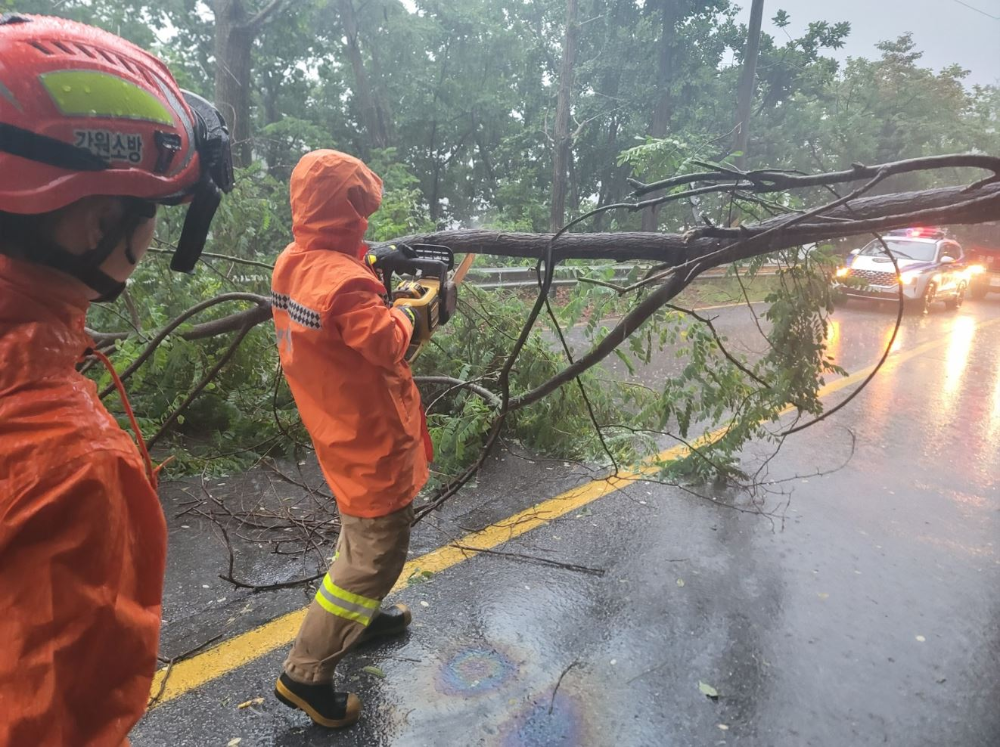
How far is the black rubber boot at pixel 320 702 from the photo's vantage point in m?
2.13

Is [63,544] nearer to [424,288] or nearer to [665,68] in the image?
[424,288]

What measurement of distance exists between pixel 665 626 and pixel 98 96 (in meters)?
2.81

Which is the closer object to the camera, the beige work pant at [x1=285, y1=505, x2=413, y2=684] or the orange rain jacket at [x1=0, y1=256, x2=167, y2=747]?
the orange rain jacket at [x1=0, y1=256, x2=167, y2=747]

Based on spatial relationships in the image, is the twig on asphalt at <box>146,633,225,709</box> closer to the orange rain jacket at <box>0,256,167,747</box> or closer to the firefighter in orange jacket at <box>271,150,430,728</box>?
the firefighter in orange jacket at <box>271,150,430,728</box>

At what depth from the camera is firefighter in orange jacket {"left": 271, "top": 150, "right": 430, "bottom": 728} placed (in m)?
2.05

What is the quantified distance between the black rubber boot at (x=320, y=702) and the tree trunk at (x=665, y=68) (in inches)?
522

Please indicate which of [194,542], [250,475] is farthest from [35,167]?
[250,475]

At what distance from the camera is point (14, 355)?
2.85 ft

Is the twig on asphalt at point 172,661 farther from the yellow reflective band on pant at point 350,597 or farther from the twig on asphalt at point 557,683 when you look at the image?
the twig on asphalt at point 557,683

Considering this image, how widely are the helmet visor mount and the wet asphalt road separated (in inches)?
69.0

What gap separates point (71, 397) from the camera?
916 mm

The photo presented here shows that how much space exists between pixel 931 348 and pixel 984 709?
8.35m

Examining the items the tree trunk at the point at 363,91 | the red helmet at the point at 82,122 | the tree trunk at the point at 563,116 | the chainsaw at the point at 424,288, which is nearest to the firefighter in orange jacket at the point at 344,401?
the chainsaw at the point at 424,288

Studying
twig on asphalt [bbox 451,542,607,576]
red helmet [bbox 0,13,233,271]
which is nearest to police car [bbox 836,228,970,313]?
twig on asphalt [bbox 451,542,607,576]
